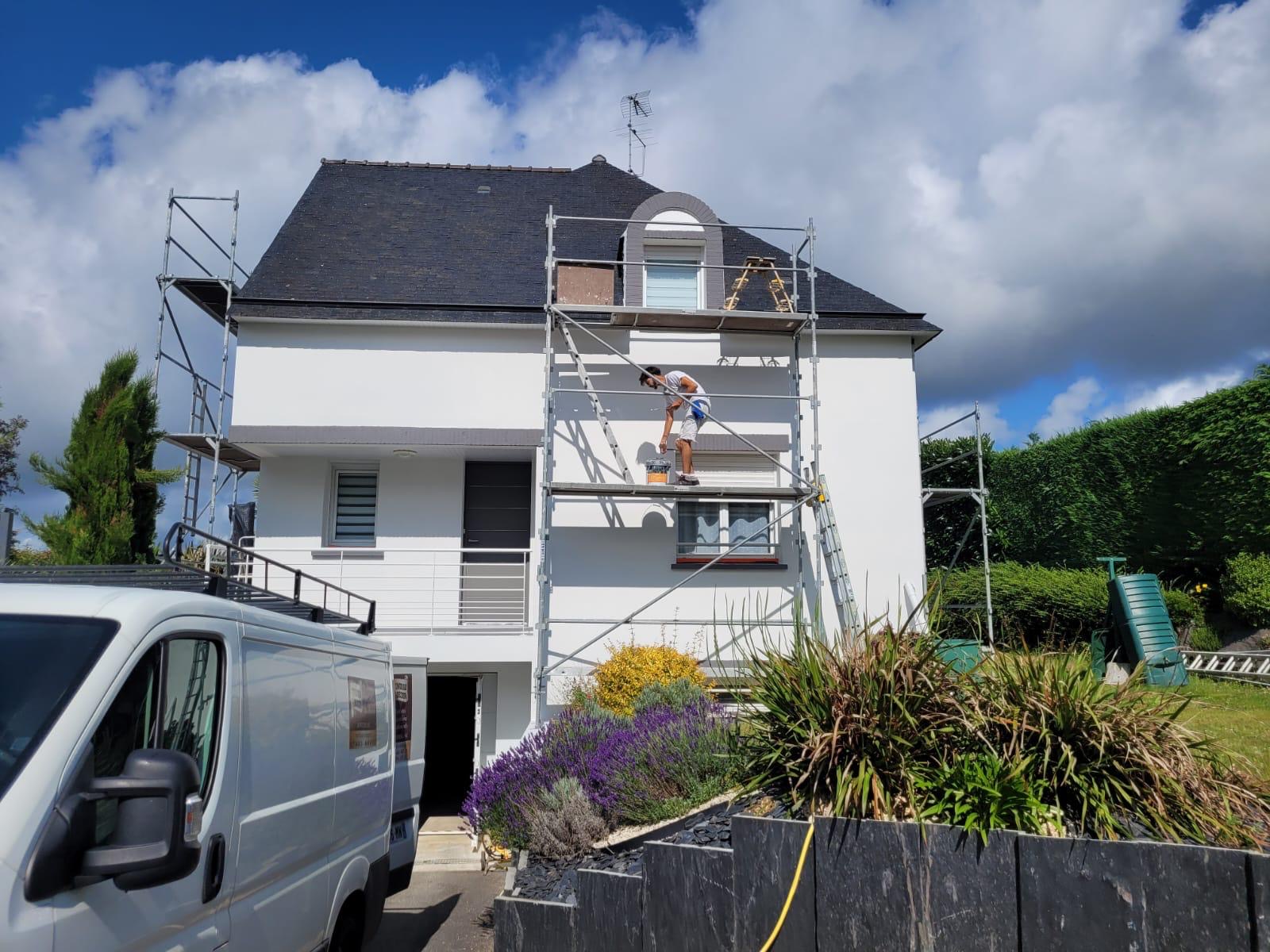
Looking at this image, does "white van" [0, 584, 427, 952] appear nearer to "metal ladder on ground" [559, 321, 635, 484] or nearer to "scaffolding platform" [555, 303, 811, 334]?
"metal ladder on ground" [559, 321, 635, 484]

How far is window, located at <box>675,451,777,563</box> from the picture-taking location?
1186 centimetres

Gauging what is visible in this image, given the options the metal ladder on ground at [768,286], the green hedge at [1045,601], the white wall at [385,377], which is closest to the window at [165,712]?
the white wall at [385,377]

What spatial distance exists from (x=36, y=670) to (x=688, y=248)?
11.0 metres

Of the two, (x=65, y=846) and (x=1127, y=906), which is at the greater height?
A: (x=65, y=846)

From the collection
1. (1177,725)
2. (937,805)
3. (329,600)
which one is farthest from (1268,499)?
(329,600)

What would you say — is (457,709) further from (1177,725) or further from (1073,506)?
(1073,506)

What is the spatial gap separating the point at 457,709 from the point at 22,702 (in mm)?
10524

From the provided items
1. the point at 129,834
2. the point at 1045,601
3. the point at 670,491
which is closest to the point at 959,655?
the point at 129,834

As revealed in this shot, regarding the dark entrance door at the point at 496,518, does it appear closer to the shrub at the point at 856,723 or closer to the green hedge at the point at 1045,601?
the green hedge at the point at 1045,601

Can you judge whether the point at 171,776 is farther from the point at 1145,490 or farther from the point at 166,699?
the point at 1145,490

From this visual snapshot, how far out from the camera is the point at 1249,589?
42.5 feet

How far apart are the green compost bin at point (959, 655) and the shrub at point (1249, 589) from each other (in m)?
9.41

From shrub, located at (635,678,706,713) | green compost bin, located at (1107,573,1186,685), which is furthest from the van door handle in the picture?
green compost bin, located at (1107,573,1186,685)

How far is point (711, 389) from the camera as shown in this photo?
40.0 ft
